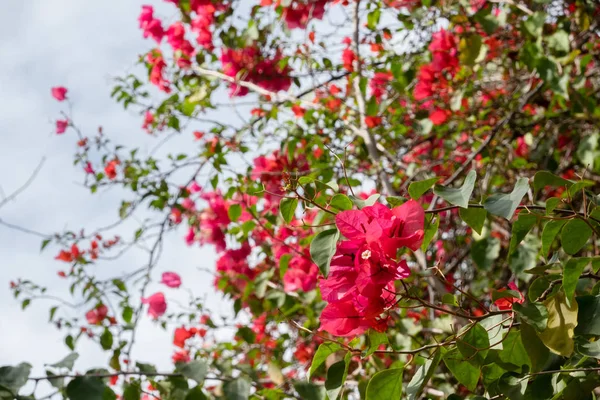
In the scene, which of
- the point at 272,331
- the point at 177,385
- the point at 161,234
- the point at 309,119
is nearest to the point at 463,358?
the point at 177,385

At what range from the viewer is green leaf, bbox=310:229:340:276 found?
774mm

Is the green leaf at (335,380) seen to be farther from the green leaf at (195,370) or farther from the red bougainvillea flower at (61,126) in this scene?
the red bougainvillea flower at (61,126)

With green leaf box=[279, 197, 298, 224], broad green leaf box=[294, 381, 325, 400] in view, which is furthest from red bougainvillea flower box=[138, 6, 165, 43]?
green leaf box=[279, 197, 298, 224]

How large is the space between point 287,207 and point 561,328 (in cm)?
37

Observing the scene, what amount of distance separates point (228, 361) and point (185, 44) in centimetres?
152

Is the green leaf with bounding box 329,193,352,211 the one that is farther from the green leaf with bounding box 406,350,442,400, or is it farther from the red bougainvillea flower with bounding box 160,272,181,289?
the red bougainvillea flower with bounding box 160,272,181,289

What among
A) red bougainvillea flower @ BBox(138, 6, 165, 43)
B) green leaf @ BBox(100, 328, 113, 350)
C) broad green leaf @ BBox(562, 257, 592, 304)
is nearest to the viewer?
broad green leaf @ BBox(562, 257, 592, 304)

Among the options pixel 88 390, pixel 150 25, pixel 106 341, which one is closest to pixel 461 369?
pixel 88 390

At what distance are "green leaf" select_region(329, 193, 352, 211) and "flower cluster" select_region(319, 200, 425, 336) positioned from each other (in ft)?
0.10

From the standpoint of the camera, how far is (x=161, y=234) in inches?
86.8

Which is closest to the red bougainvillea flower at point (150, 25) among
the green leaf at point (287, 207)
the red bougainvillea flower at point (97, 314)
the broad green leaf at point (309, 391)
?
the red bougainvillea flower at point (97, 314)

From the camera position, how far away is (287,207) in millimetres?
865

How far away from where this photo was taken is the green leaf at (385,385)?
76cm

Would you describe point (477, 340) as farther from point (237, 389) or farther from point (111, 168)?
point (111, 168)
